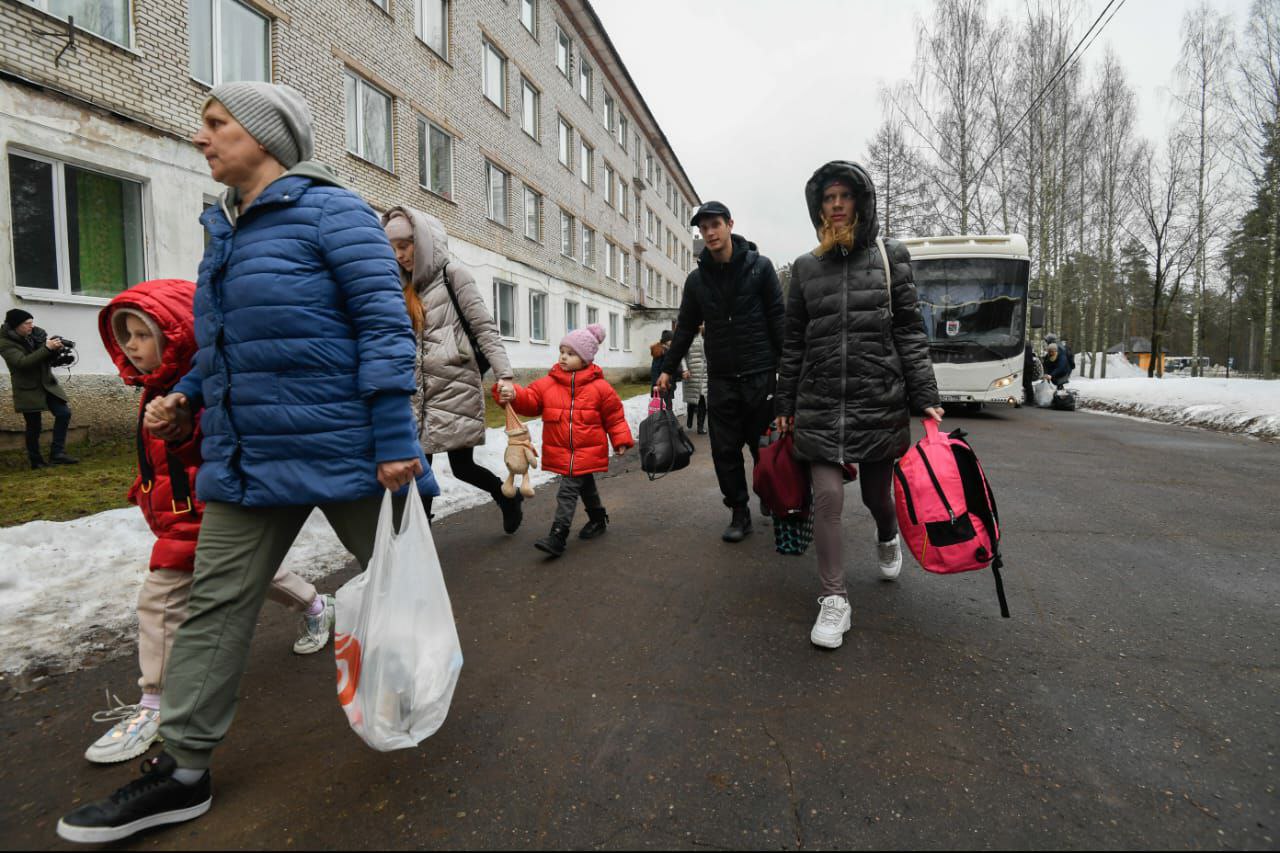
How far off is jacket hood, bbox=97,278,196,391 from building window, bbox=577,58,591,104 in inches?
1037

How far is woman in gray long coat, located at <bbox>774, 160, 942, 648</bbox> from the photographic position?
3.15m

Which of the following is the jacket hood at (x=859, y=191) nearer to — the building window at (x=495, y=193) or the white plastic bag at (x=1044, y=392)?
the white plastic bag at (x=1044, y=392)

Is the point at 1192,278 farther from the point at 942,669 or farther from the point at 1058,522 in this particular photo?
the point at 942,669

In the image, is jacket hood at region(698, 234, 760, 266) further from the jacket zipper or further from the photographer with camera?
the photographer with camera

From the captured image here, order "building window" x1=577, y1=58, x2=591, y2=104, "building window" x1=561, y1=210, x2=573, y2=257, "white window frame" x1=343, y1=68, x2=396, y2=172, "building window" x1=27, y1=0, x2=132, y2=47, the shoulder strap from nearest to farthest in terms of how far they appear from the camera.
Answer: the shoulder strap → "building window" x1=27, y1=0, x2=132, y2=47 → "white window frame" x1=343, y1=68, x2=396, y2=172 → "building window" x1=561, y1=210, x2=573, y2=257 → "building window" x1=577, y1=58, x2=591, y2=104

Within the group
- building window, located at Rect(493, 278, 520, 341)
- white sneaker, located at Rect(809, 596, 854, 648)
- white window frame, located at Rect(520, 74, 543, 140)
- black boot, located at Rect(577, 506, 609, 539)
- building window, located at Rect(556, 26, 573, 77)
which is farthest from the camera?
building window, located at Rect(556, 26, 573, 77)

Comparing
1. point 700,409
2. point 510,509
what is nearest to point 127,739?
point 510,509

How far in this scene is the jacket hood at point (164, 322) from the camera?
223 centimetres

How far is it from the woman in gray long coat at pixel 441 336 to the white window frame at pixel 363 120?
11186mm

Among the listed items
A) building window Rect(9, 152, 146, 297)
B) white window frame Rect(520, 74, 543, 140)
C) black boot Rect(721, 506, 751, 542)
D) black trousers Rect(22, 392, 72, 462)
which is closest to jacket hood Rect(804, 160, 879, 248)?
black boot Rect(721, 506, 751, 542)

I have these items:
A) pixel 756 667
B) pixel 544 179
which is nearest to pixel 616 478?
pixel 756 667

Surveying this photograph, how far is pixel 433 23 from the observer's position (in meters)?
16.6

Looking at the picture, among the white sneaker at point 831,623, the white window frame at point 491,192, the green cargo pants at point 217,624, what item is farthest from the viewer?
the white window frame at point 491,192

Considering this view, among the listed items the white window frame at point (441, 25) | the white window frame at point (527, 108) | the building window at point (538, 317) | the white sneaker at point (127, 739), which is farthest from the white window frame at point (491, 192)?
the white sneaker at point (127, 739)
